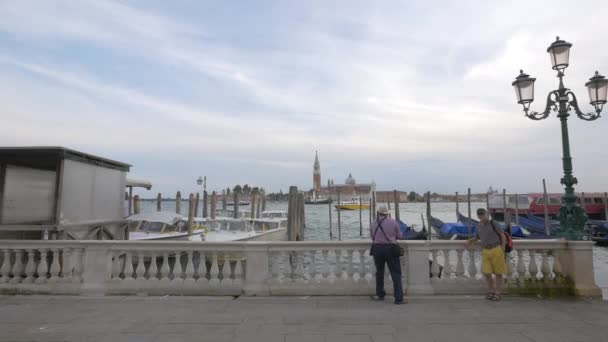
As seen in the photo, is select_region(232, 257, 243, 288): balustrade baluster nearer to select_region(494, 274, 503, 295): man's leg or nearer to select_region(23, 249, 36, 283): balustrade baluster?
select_region(23, 249, 36, 283): balustrade baluster

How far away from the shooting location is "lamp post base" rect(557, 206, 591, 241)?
666cm

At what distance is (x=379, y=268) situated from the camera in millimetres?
6211

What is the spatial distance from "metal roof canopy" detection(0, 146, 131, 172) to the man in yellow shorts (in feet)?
26.9

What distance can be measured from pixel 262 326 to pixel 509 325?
3.24 metres

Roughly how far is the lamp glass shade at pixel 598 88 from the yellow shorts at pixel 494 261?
11.8 feet

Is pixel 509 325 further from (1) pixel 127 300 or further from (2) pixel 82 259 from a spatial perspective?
(2) pixel 82 259

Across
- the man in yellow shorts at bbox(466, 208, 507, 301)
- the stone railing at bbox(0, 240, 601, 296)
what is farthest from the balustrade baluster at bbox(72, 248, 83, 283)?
the man in yellow shorts at bbox(466, 208, 507, 301)

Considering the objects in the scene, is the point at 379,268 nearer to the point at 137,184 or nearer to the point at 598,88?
the point at 598,88

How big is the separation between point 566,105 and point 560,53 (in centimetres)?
96

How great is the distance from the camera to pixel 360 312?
5.56m

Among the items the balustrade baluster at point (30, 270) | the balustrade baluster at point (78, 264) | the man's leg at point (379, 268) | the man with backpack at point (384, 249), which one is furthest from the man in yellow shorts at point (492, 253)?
the balustrade baluster at point (30, 270)

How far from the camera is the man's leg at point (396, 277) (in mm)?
6016

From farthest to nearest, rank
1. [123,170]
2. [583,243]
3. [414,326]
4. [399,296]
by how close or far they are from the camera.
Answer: [123,170] → [583,243] → [399,296] → [414,326]

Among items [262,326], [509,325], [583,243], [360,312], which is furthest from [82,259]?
[583,243]
